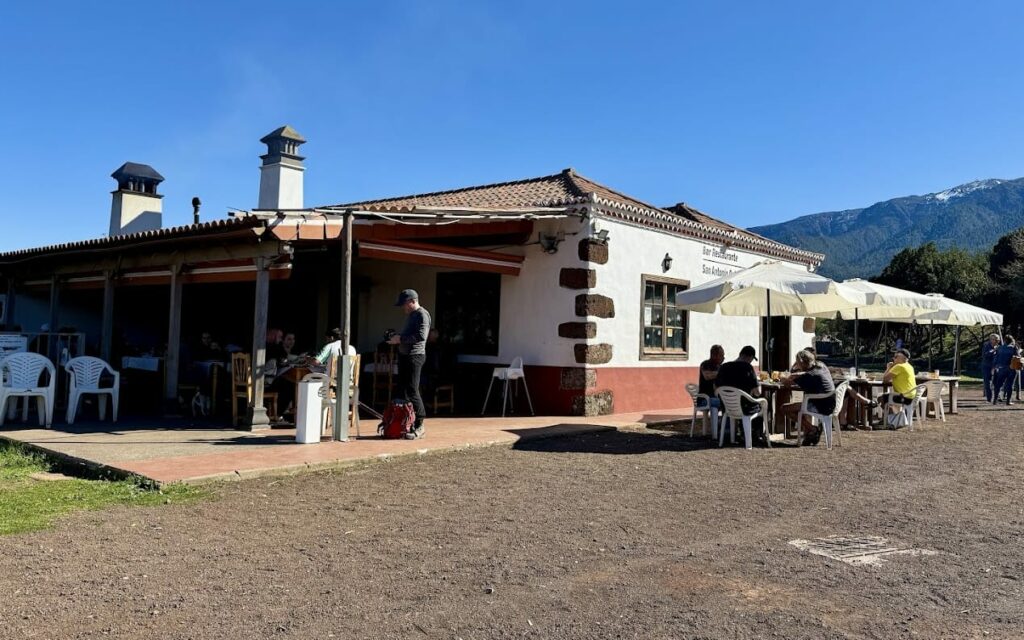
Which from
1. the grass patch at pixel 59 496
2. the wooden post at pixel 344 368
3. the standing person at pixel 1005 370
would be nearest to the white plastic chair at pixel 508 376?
the wooden post at pixel 344 368

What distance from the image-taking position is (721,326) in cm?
1445

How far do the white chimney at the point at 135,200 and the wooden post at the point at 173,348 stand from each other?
8.32 meters

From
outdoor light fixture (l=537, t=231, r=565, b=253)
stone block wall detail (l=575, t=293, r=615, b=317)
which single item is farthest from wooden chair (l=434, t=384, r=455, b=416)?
outdoor light fixture (l=537, t=231, r=565, b=253)

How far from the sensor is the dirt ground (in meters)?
3.48

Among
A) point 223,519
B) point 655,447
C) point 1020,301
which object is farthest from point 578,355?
point 1020,301

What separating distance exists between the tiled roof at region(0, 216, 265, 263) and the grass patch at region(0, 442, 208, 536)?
3.26 metres

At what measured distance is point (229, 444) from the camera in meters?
8.01

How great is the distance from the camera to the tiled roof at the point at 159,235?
8859mm

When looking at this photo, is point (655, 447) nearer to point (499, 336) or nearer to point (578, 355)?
point (578, 355)

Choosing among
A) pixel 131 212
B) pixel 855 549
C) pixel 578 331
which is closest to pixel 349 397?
pixel 578 331

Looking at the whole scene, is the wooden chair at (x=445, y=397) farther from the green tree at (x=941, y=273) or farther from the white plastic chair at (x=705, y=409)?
the green tree at (x=941, y=273)

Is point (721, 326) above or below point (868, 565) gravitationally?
above

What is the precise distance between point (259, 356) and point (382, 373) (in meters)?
2.94

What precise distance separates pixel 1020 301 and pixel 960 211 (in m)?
187
